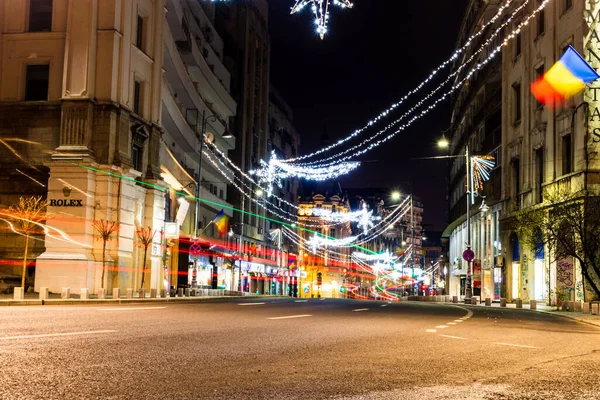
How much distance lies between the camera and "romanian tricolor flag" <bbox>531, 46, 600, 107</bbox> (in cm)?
2697

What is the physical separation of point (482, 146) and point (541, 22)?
17.1 metres

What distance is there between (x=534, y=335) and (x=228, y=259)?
55.5m

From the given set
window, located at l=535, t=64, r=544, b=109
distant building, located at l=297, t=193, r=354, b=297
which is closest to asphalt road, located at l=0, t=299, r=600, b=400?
window, located at l=535, t=64, r=544, b=109

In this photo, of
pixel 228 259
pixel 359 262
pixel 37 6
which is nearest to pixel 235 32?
pixel 228 259

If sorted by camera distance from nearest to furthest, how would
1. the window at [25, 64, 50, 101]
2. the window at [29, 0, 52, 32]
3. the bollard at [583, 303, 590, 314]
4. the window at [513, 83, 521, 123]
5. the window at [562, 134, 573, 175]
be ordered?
the bollard at [583, 303, 590, 314] < the window at [25, 64, 50, 101] < the window at [29, 0, 52, 32] < the window at [562, 134, 573, 175] < the window at [513, 83, 521, 123]

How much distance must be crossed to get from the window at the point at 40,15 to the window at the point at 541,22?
26.9 meters

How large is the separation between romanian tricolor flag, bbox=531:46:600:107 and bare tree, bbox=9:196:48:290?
22.1m

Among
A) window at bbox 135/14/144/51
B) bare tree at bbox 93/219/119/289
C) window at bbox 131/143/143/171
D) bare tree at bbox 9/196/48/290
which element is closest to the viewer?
bare tree at bbox 9/196/48/290

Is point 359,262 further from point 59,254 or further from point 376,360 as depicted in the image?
point 376,360

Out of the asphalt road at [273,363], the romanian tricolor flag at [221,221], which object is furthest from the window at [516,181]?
the asphalt road at [273,363]

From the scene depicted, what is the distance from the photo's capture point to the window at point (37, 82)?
34.1 meters

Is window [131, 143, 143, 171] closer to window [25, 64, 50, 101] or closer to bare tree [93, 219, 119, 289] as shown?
bare tree [93, 219, 119, 289]

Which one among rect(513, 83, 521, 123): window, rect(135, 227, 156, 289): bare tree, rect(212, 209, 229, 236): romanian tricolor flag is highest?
rect(513, 83, 521, 123): window

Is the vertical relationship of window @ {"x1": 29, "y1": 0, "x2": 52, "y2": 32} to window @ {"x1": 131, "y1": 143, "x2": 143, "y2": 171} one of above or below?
above
